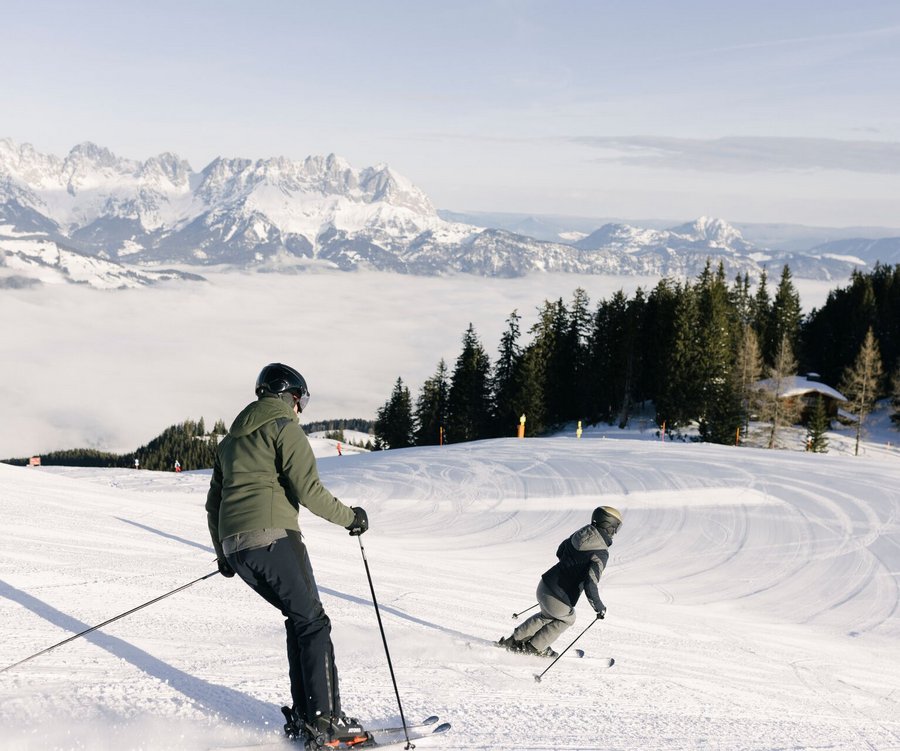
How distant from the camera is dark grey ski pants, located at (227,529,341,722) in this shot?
14.3 ft

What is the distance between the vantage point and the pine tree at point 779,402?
52.2 meters

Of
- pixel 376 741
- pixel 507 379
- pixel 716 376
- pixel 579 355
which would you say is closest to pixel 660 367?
pixel 716 376

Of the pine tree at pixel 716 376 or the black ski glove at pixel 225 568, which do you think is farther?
the pine tree at pixel 716 376

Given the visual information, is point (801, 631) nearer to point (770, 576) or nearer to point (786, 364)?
point (770, 576)

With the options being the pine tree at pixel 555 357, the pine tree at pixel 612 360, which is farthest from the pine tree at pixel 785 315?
the pine tree at pixel 555 357

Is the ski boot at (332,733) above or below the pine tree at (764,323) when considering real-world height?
below

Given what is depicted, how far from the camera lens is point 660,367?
190 ft

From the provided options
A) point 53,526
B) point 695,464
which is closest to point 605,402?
point 695,464

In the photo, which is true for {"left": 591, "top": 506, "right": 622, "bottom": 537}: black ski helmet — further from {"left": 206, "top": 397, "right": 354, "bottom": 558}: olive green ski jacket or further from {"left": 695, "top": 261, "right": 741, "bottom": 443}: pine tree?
{"left": 695, "top": 261, "right": 741, "bottom": 443}: pine tree

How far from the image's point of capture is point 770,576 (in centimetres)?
1476

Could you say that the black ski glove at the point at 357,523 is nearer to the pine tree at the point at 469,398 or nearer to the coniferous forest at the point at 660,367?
the coniferous forest at the point at 660,367

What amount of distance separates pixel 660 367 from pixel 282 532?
5652 cm

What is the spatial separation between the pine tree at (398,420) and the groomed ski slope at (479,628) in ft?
164

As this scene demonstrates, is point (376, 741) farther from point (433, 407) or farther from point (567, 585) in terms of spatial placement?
point (433, 407)
